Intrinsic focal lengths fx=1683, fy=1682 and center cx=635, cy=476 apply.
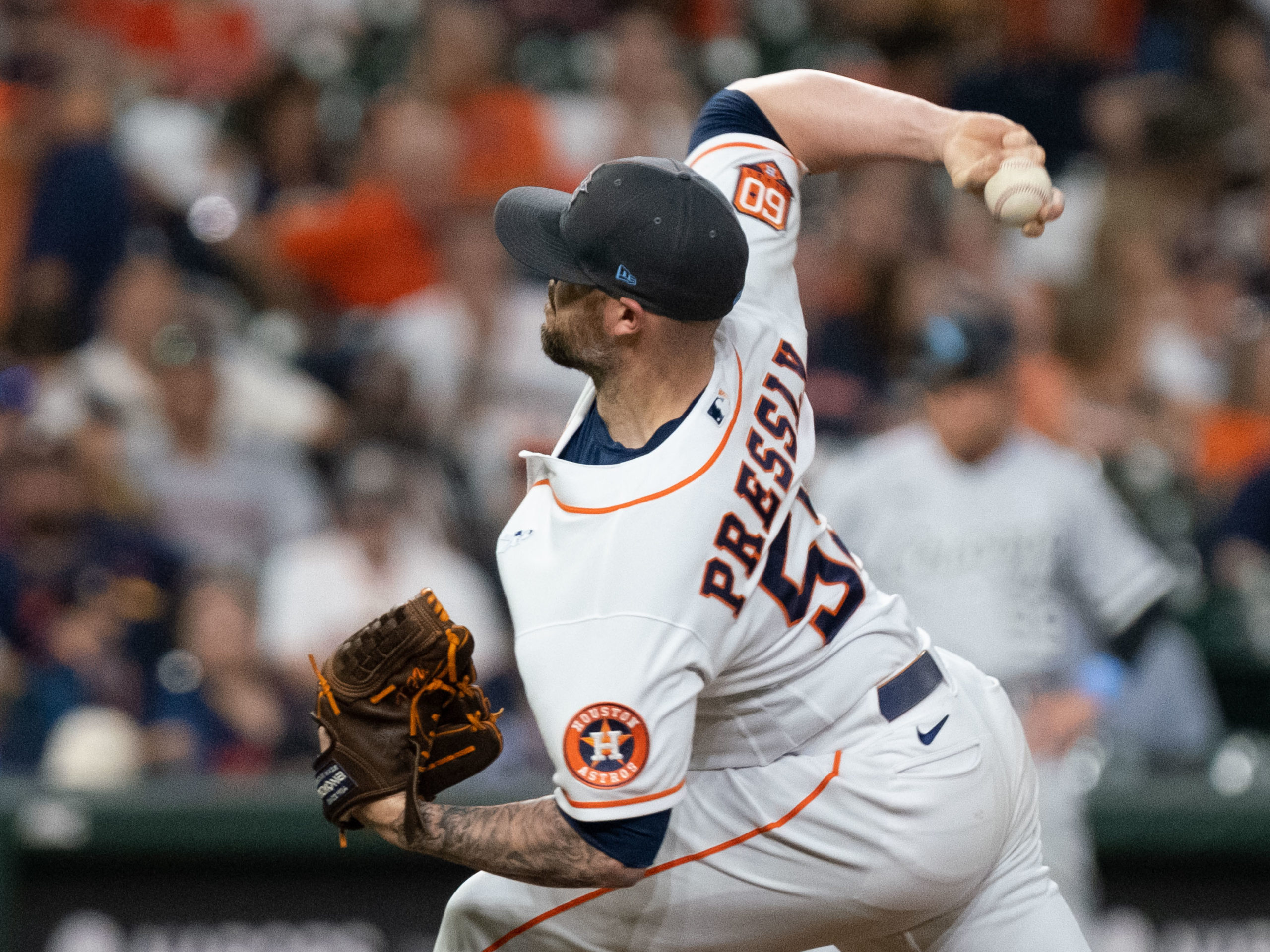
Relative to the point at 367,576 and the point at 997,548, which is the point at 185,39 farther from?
the point at 997,548

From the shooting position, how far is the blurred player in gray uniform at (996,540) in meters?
4.79

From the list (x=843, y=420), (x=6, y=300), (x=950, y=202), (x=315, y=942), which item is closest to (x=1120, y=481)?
(x=843, y=420)

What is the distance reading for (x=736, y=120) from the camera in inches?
122

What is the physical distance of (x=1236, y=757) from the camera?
503cm

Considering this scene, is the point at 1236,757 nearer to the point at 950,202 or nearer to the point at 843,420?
the point at 843,420

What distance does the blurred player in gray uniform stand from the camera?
4.79 metres

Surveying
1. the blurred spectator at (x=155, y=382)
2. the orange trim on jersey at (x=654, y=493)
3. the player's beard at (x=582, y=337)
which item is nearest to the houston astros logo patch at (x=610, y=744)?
the orange trim on jersey at (x=654, y=493)

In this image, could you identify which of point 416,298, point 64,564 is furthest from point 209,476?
point 416,298

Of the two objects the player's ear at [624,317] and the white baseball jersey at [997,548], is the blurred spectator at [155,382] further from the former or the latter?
the player's ear at [624,317]

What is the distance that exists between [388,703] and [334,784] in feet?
0.50

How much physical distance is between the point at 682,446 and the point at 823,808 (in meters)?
0.64

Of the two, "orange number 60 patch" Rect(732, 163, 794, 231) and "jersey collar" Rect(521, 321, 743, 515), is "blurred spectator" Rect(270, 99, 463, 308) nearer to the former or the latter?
"orange number 60 patch" Rect(732, 163, 794, 231)

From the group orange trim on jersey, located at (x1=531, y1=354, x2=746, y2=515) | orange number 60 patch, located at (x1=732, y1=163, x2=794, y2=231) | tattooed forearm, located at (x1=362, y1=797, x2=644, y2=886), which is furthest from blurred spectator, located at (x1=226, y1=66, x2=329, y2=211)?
tattooed forearm, located at (x1=362, y1=797, x2=644, y2=886)

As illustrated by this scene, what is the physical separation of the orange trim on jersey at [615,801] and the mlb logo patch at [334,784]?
1.28 ft
